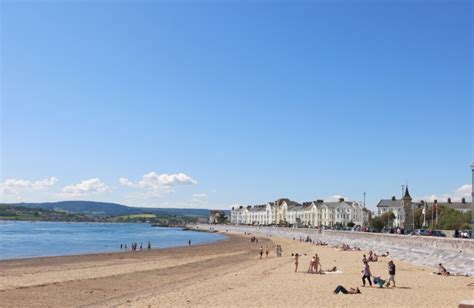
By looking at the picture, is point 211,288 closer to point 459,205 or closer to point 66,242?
point 66,242

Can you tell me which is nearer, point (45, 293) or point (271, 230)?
point (45, 293)

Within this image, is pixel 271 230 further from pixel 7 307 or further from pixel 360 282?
pixel 7 307

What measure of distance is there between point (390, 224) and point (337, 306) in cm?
11203

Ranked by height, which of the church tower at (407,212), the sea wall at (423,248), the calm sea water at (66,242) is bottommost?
the calm sea water at (66,242)

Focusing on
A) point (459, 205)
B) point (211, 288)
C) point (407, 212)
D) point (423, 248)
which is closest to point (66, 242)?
point (423, 248)

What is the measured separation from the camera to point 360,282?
27.4 metres

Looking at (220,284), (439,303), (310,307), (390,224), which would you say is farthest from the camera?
(390,224)

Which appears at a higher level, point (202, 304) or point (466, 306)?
point (466, 306)

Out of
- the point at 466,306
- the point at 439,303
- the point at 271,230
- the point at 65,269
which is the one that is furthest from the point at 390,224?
the point at 466,306

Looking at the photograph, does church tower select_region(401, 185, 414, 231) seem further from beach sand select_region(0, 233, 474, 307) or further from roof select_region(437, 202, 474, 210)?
beach sand select_region(0, 233, 474, 307)

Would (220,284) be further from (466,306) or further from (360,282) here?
(466,306)

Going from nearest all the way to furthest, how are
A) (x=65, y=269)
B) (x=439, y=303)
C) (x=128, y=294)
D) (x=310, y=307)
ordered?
(x=310, y=307), (x=439, y=303), (x=128, y=294), (x=65, y=269)

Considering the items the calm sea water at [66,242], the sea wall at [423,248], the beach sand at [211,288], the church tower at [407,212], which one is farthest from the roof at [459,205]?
the beach sand at [211,288]

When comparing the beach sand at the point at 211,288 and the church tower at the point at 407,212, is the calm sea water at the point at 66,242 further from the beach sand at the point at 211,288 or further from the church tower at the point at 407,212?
the church tower at the point at 407,212
